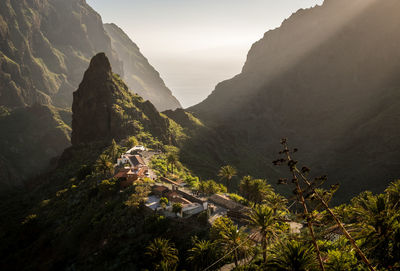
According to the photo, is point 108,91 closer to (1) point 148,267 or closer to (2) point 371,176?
(1) point 148,267

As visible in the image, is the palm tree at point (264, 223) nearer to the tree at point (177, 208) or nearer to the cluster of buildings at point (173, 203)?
the tree at point (177, 208)

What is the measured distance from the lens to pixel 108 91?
11631 cm

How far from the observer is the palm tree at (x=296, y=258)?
17.1 metres

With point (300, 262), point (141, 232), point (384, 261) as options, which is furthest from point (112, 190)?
point (384, 261)

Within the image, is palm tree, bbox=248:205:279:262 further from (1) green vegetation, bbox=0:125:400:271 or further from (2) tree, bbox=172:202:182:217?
(2) tree, bbox=172:202:182:217

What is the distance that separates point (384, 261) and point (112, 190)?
5356 centimetres

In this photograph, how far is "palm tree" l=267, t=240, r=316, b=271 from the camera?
56.2 feet

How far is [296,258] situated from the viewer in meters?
17.3

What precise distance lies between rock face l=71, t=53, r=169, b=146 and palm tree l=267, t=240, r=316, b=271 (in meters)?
96.2

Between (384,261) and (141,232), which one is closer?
(384,261)

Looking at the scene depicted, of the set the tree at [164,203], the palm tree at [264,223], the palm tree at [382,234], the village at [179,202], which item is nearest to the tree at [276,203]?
the palm tree at [264,223]

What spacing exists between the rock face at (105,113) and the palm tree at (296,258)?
9623 centimetres

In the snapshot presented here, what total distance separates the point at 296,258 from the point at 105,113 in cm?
10986

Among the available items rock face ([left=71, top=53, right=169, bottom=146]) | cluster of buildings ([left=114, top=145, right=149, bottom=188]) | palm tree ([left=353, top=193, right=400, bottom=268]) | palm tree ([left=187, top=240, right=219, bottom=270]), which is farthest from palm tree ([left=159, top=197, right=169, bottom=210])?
rock face ([left=71, top=53, right=169, bottom=146])
